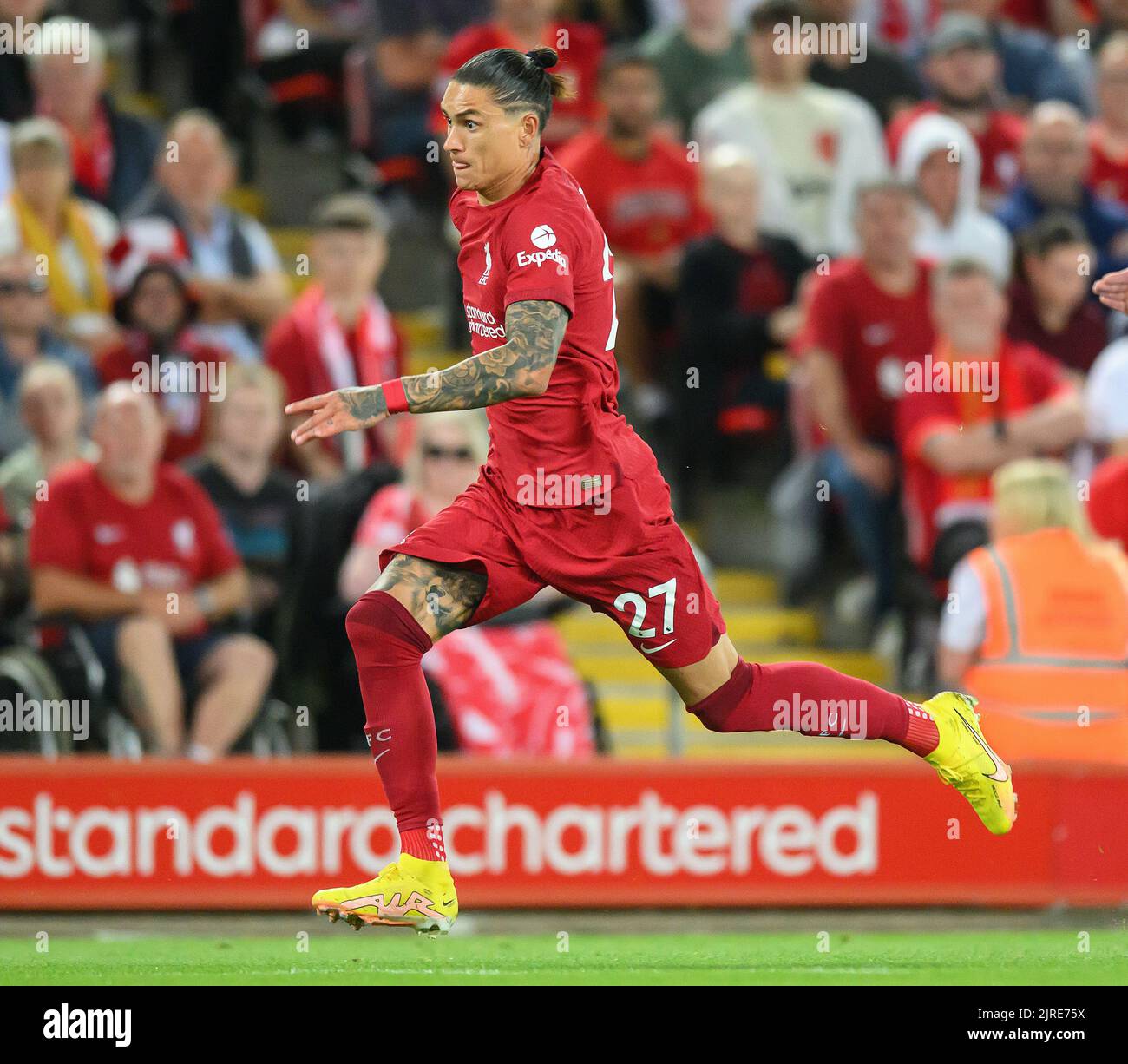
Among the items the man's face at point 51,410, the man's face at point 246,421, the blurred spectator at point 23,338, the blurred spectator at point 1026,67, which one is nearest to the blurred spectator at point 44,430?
the man's face at point 51,410

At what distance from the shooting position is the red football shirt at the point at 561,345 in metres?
5.75

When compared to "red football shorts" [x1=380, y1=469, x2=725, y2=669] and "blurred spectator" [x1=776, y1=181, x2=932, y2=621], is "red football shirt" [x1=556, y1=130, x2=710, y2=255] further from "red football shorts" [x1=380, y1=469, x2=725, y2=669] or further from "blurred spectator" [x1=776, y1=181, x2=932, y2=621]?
"red football shorts" [x1=380, y1=469, x2=725, y2=669]

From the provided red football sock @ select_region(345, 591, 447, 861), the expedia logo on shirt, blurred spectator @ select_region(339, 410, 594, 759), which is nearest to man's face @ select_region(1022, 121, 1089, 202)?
blurred spectator @ select_region(339, 410, 594, 759)

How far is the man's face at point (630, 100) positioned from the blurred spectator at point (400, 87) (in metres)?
1.03

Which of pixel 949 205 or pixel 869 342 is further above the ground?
pixel 949 205

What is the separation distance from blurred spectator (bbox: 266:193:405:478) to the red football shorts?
423cm

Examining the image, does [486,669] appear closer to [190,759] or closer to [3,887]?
[190,759]

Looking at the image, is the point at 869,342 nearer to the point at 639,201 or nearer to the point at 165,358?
the point at 639,201

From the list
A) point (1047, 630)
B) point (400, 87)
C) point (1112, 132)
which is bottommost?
point (1047, 630)

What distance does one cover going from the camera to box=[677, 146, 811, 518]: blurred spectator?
10492mm

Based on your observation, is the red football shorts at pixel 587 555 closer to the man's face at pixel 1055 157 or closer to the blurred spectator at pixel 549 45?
the blurred spectator at pixel 549 45

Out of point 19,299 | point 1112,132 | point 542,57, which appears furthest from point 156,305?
point 1112,132

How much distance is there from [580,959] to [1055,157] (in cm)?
601

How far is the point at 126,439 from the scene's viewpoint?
933 centimetres
